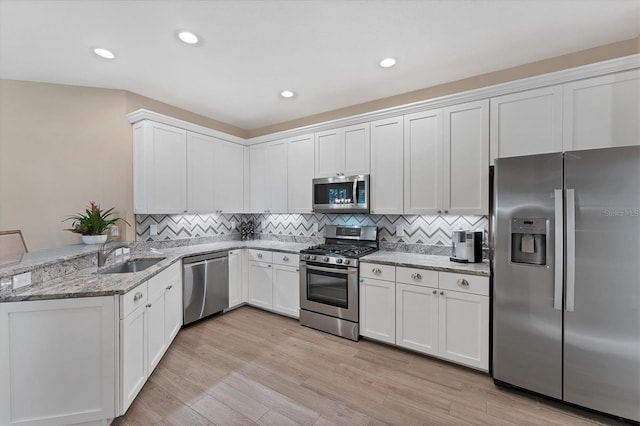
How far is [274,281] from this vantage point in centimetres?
364

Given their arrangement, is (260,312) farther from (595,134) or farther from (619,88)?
(619,88)

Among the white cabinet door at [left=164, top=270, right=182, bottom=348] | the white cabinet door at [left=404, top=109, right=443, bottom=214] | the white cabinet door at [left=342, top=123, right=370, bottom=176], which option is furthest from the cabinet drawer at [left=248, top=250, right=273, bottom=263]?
the white cabinet door at [left=404, top=109, right=443, bottom=214]

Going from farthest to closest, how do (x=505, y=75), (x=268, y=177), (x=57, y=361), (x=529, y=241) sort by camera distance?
(x=268, y=177)
(x=505, y=75)
(x=529, y=241)
(x=57, y=361)

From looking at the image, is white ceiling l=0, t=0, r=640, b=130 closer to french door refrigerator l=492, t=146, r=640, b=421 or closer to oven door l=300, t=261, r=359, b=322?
french door refrigerator l=492, t=146, r=640, b=421

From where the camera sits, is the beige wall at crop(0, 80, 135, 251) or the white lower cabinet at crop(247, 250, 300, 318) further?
the white lower cabinet at crop(247, 250, 300, 318)

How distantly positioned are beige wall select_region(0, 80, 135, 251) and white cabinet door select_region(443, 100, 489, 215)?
12.1ft

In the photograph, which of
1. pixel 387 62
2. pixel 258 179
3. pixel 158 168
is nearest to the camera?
pixel 387 62

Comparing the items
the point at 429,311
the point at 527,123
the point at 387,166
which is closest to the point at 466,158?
the point at 527,123

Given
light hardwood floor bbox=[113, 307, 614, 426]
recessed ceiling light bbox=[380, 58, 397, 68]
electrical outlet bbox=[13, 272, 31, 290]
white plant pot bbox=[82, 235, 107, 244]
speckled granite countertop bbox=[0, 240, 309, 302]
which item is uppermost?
recessed ceiling light bbox=[380, 58, 397, 68]

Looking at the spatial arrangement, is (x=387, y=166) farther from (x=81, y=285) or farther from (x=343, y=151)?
(x=81, y=285)

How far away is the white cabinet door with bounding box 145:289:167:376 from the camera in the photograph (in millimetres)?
2199

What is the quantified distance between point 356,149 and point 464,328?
2.24m

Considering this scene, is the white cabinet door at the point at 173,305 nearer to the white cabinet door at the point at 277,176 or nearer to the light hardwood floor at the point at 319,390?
the light hardwood floor at the point at 319,390

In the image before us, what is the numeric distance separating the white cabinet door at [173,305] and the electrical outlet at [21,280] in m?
0.99
